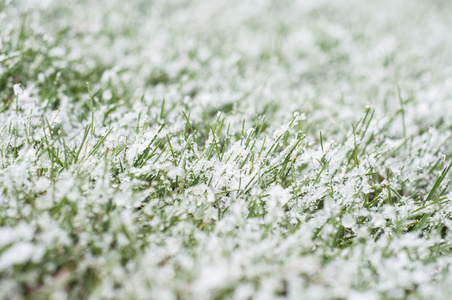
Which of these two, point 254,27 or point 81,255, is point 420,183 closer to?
point 81,255

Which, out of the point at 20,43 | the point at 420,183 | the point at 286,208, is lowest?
the point at 420,183

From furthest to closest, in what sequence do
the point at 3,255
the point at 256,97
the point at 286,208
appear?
1. the point at 256,97
2. the point at 286,208
3. the point at 3,255

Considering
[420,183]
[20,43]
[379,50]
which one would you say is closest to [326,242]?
[420,183]

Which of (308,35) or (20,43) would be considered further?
(308,35)

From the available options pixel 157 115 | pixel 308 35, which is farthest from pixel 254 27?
pixel 157 115

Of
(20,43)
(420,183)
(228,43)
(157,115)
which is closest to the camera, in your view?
(420,183)

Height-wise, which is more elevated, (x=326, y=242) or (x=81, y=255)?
(x=81, y=255)
